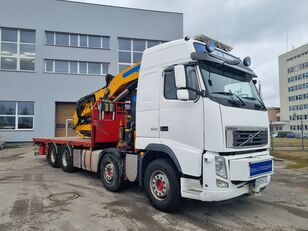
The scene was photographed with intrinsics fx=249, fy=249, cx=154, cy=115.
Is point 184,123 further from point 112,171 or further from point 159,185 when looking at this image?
point 112,171

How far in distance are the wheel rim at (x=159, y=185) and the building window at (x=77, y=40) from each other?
1892 cm

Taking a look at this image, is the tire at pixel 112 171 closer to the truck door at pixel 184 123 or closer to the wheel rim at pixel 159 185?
the wheel rim at pixel 159 185

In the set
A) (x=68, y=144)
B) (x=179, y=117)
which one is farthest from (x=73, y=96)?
(x=179, y=117)

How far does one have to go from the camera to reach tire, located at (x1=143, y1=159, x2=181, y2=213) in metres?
4.57

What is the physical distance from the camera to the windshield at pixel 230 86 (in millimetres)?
4438

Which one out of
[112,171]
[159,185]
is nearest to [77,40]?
[112,171]

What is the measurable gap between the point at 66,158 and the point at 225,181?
21.8 ft

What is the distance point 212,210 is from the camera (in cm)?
503

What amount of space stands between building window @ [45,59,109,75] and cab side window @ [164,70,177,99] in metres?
17.7

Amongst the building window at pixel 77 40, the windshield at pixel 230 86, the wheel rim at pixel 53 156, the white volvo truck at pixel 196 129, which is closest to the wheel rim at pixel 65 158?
the wheel rim at pixel 53 156

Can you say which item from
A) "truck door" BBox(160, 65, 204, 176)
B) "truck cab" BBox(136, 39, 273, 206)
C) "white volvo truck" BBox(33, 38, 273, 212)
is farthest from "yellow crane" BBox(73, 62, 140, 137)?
"truck door" BBox(160, 65, 204, 176)

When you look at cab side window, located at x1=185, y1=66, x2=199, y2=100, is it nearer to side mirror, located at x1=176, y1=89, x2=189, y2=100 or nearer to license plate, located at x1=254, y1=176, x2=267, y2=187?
side mirror, located at x1=176, y1=89, x2=189, y2=100

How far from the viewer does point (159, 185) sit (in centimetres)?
492

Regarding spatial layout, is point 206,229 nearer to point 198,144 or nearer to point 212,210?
point 212,210
